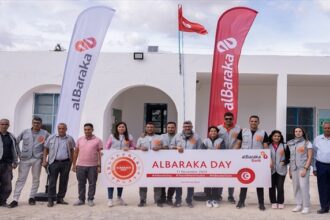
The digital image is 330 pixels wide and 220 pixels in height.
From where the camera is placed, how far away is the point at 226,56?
8.87 metres

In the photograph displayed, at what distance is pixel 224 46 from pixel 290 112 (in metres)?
7.30

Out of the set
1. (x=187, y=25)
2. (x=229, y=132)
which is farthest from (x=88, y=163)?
(x=187, y=25)

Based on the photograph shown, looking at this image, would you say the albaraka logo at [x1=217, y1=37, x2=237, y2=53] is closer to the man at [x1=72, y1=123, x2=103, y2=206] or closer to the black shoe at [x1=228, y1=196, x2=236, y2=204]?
the black shoe at [x1=228, y1=196, x2=236, y2=204]

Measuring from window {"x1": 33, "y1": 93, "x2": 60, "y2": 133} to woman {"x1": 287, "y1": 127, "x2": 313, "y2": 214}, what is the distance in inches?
327

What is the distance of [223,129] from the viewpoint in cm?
742

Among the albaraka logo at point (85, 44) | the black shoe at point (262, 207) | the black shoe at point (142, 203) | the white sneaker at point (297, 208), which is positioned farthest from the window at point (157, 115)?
the white sneaker at point (297, 208)

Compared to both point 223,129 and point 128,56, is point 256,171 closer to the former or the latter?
point 223,129

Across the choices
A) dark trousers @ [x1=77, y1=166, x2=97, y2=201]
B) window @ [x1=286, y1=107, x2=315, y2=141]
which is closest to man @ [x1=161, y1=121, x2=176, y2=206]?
dark trousers @ [x1=77, y1=166, x2=97, y2=201]

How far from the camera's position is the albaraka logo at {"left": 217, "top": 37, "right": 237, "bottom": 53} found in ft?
28.8

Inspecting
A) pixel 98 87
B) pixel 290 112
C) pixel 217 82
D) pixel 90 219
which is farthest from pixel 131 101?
pixel 90 219

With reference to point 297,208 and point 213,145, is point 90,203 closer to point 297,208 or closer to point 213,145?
point 213,145

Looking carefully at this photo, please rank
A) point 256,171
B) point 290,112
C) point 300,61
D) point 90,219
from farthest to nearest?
point 290,112
point 300,61
point 256,171
point 90,219

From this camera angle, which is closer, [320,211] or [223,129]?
[320,211]

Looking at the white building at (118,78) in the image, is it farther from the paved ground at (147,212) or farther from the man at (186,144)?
the paved ground at (147,212)
